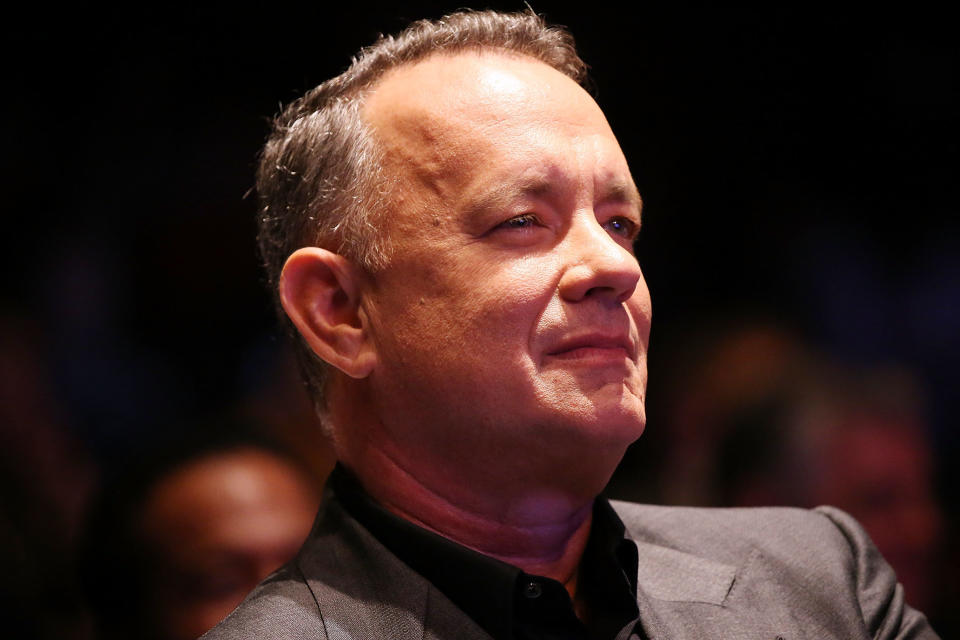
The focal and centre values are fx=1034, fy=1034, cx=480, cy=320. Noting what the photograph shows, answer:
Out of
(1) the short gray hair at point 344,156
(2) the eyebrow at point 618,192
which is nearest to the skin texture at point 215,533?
(1) the short gray hair at point 344,156

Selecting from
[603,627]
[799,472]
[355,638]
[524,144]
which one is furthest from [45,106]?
[799,472]

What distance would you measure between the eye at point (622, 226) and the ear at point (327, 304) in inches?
16.9

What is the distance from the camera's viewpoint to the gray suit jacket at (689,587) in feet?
5.05

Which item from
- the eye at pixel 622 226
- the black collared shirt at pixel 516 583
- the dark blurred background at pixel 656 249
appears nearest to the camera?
the black collared shirt at pixel 516 583

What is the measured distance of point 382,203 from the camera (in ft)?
5.51

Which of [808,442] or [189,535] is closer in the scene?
[189,535]

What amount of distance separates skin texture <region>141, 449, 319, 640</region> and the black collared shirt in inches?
20.4

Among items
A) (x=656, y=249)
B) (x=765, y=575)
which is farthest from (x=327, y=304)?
(x=656, y=249)

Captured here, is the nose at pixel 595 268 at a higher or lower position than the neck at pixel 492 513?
higher

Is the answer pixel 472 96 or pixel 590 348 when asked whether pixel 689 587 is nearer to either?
pixel 590 348

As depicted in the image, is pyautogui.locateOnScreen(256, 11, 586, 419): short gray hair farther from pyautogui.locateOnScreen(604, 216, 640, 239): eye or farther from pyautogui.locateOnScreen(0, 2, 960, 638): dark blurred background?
pyautogui.locateOnScreen(0, 2, 960, 638): dark blurred background

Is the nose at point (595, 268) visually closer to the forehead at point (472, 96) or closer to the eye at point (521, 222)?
the eye at point (521, 222)

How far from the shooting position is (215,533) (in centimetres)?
216

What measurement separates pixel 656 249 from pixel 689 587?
149cm
